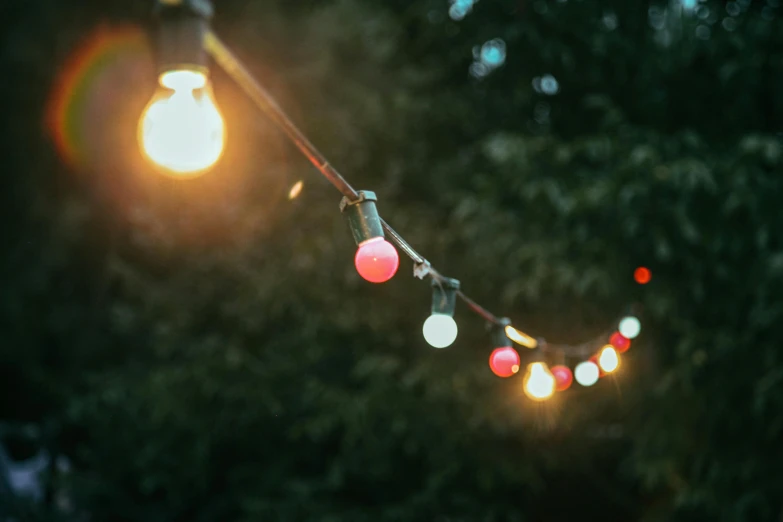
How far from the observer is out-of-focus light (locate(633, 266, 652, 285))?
483 cm

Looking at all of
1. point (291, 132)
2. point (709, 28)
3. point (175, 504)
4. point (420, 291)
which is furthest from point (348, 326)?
point (291, 132)

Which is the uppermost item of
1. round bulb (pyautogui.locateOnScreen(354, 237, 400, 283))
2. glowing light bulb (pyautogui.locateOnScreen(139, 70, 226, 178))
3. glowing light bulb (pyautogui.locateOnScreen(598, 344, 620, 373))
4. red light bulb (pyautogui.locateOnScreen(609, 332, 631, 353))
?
red light bulb (pyautogui.locateOnScreen(609, 332, 631, 353))

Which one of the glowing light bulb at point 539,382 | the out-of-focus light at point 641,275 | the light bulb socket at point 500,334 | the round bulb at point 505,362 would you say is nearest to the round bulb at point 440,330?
the round bulb at point 505,362

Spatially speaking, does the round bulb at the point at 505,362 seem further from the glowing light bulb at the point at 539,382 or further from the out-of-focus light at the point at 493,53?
the out-of-focus light at the point at 493,53

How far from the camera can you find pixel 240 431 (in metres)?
6.51

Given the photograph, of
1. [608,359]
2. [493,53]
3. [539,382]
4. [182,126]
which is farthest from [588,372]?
[493,53]

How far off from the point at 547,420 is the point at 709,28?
2843mm

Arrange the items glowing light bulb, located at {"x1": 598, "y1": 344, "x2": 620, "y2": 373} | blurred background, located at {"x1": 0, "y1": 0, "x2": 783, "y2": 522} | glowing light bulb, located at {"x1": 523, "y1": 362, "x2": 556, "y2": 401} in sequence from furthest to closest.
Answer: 1. blurred background, located at {"x1": 0, "y1": 0, "x2": 783, "y2": 522}
2. glowing light bulb, located at {"x1": 598, "y1": 344, "x2": 620, "y2": 373}
3. glowing light bulb, located at {"x1": 523, "y1": 362, "x2": 556, "y2": 401}

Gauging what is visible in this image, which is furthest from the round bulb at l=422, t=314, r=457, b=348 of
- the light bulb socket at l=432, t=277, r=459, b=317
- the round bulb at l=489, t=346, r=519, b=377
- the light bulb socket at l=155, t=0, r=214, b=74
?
the light bulb socket at l=155, t=0, r=214, b=74

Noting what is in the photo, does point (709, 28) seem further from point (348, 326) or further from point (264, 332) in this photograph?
point (264, 332)

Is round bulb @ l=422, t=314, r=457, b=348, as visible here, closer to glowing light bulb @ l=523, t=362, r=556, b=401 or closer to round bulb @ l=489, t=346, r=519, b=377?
round bulb @ l=489, t=346, r=519, b=377

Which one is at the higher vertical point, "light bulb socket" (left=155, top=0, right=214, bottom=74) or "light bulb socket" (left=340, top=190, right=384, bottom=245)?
"light bulb socket" (left=340, top=190, right=384, bottom=245)

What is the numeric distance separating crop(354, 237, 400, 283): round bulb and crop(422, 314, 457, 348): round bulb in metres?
0.51

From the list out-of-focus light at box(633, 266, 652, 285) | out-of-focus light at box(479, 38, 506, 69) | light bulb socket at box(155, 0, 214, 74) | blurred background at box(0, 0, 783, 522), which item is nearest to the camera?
light bulb socket at box(155, 0, 214, 74)
